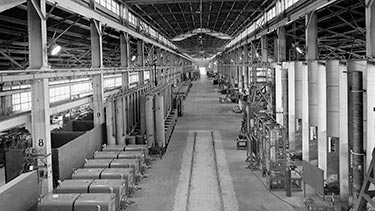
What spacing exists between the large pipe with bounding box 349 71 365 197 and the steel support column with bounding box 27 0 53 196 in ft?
29.1

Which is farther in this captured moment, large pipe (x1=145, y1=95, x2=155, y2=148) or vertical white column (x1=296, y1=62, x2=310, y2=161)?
large pipe (x1=145, y1=95, x2=155, y2=148)

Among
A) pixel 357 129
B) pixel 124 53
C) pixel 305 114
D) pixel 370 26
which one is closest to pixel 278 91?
pixel 305 114

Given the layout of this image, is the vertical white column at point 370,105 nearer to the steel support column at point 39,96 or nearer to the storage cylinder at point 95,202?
the storage cylinder at point 95,202

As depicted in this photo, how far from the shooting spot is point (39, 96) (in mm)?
10578

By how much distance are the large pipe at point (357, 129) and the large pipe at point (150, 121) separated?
33.0ft

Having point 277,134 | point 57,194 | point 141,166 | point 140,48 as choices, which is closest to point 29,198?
point 57,194

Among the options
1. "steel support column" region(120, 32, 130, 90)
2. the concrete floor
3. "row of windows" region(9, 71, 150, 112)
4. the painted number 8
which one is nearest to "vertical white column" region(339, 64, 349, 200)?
the concrete floor

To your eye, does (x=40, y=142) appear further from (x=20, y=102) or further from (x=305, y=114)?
(x=20, y=102)

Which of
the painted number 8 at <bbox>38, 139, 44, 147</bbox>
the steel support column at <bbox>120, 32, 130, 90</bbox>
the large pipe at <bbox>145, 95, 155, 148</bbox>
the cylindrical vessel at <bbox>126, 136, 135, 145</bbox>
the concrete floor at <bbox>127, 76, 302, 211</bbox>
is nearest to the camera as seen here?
the painted number 8 at <bbox>38, 139, 44, 147</bbox>

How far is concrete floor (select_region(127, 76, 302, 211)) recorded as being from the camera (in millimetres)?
11492

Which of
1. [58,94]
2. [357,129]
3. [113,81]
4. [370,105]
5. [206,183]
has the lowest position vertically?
[206,183]

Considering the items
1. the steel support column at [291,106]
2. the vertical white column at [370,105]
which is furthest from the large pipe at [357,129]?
the steel support column at [291,106]

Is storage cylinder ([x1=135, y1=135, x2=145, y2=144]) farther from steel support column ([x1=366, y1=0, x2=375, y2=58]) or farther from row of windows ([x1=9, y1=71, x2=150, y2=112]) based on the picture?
steel support column ([x1=366, y1=0, x2=375, y2=58])

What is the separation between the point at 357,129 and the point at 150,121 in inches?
405
